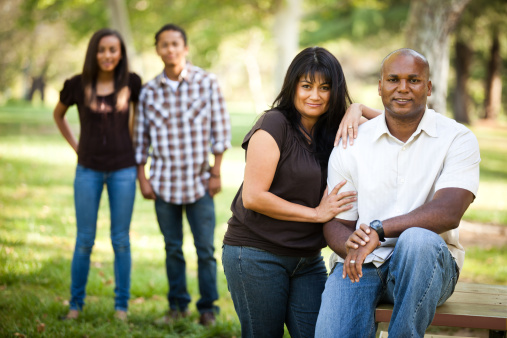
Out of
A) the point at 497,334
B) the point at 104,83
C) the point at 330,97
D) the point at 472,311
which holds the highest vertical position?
the point at 104,83

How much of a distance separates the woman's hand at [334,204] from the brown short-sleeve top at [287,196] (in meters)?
0.10

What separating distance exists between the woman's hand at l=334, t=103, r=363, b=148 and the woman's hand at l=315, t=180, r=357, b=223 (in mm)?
263

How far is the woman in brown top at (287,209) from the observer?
10.6 ft

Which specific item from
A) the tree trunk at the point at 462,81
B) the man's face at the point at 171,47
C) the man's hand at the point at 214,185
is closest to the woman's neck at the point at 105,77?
the man's face at the point at 171,47

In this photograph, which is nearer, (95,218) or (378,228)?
(378,228)

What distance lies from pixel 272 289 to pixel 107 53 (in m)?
2.56

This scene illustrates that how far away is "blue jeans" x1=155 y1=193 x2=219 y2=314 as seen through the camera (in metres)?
4.79

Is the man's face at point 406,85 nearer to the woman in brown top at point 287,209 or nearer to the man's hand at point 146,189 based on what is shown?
the woman in brown top at point 287,209

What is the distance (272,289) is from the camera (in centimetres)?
330

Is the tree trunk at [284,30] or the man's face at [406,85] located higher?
the tree trunk at [284,30]

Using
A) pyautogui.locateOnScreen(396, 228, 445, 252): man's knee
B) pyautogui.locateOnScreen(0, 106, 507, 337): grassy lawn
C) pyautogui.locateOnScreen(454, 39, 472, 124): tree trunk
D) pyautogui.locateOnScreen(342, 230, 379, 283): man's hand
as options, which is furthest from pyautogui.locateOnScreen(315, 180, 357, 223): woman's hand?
pyautogui.locateOnScreen(454, 39, 472, 124): tree trunk

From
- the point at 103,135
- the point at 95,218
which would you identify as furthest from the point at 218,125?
the point at 95,218

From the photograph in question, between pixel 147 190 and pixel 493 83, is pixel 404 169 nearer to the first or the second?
pixel 147 190

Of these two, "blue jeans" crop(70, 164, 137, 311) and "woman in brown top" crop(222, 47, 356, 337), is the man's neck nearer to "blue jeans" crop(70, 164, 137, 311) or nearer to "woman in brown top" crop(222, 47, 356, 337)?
"blue jeans" crop(70, 164, 137, 311)
